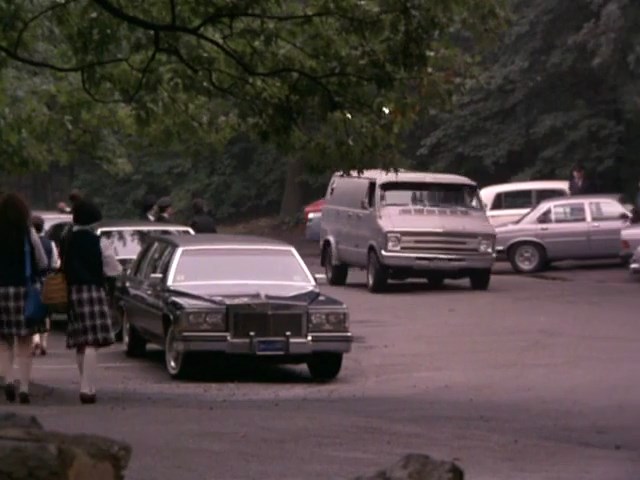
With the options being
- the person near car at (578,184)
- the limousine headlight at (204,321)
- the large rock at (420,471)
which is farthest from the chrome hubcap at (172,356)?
the person near car at (578,184)

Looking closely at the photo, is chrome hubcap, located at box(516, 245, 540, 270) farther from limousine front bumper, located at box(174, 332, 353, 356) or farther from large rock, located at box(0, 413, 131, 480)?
large rock, located at box(0, 413, 131, 480)

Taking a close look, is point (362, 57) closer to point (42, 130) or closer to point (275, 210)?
point (42, 130)

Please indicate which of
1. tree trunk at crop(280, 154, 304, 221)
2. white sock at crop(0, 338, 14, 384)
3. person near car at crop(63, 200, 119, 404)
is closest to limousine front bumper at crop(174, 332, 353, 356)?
person near car at crop(63, 200, 119, 404)

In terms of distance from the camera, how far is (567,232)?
35938mm

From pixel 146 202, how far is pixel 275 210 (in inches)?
1330

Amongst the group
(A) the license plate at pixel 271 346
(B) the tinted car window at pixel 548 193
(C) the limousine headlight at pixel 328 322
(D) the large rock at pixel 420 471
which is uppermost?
(D) the large rock at pixel 420 471

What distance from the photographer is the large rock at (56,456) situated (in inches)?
322

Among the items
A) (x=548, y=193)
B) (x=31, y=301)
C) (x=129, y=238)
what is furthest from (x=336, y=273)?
(x=31, y=301)

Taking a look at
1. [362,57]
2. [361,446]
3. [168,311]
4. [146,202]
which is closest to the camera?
[361,446]

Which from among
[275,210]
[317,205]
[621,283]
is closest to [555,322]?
[621,283]

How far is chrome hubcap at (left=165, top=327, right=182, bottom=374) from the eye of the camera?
17984 mm

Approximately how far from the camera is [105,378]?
18.8 meters

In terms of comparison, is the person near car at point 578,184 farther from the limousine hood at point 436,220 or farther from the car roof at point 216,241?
the car roof at point 216,241

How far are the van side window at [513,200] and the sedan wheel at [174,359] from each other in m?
23.3
